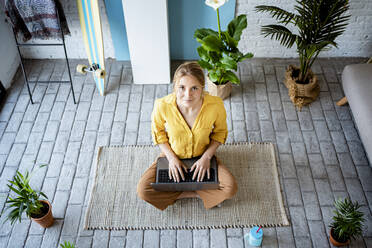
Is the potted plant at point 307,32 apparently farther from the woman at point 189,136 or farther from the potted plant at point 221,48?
the woman at point 189,136

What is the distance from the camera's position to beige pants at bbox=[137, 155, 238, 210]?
9.25ft

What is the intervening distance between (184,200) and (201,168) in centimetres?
47

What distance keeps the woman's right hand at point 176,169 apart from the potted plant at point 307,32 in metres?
1.55

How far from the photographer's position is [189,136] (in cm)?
270

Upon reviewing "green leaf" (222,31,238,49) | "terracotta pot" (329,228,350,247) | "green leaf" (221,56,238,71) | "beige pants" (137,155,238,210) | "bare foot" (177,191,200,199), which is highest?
"green leaf" (222,31,238,49)

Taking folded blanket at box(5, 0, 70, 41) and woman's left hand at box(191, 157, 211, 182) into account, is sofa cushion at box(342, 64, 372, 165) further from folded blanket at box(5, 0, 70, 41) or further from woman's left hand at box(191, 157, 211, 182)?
folded blanket at box(5, 0, 70, 41)

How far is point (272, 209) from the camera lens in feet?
9.86

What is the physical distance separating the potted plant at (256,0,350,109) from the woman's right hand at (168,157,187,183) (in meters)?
1.55

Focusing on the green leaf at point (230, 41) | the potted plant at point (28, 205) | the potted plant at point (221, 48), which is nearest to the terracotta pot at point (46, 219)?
the potted plant at point (28, 205)

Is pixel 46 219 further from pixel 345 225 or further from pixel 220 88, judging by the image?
pixel 345 225

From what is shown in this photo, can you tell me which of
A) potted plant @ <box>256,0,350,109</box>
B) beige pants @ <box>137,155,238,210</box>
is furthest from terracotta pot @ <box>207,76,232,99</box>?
beige pants @ <box>137,155,238,210</box>

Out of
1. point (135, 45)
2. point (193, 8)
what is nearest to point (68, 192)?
point (135, 45)

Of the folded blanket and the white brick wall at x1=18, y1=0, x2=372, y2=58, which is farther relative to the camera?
the white brick wall at x1=18, y1=0, x2=372, y2=58

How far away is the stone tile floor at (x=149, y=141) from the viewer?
9.41 feet
